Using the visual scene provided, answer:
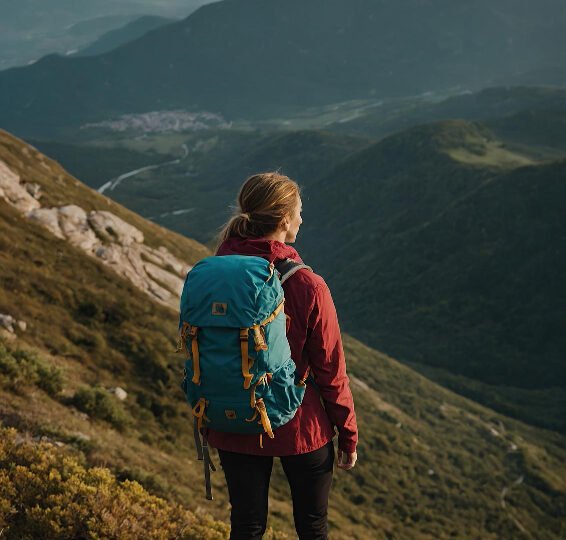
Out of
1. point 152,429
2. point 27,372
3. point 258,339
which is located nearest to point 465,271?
point 152,429

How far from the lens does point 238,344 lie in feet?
15.6

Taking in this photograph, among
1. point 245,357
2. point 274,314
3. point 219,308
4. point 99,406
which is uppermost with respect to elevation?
point 219,308

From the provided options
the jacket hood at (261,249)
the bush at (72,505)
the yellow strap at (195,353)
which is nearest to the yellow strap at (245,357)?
the yellow strap at (195,353)

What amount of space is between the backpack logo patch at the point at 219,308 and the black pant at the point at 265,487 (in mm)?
1323

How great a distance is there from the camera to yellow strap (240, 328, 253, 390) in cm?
473

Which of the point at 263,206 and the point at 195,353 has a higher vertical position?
the point at 263,206

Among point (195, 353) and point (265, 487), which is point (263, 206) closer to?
point (195, 353)

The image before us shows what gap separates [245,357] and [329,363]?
83 centimetres

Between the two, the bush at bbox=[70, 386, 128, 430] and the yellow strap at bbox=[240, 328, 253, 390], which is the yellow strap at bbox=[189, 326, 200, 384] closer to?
the yellow strap at bbox=[240, 328, 253, 390]

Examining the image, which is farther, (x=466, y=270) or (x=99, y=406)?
(x=466, y=270)

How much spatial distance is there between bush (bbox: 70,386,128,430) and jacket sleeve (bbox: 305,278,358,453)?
10858mm

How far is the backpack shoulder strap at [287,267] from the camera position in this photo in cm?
502

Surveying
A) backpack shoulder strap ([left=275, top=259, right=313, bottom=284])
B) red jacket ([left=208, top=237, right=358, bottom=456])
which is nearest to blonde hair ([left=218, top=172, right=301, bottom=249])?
red jacket ([left=208, top=237, right=358, bottom=456])

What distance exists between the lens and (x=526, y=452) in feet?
176
